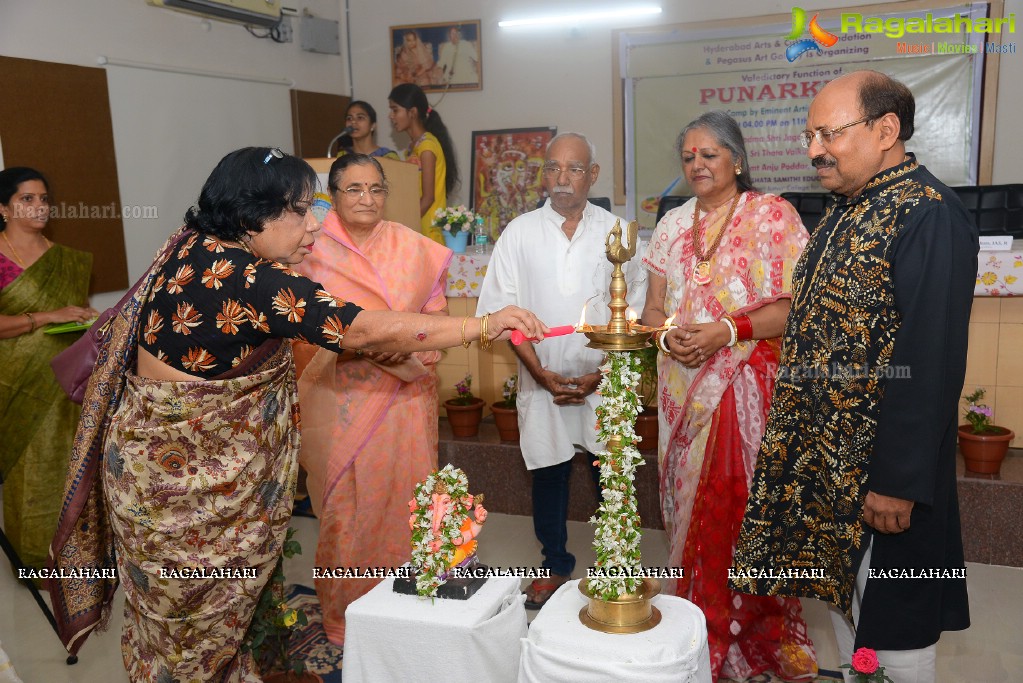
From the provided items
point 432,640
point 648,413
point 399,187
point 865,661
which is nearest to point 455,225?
point 399,187

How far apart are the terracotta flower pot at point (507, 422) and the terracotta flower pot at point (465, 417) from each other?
0.11m

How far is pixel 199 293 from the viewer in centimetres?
188

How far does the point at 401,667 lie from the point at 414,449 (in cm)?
106

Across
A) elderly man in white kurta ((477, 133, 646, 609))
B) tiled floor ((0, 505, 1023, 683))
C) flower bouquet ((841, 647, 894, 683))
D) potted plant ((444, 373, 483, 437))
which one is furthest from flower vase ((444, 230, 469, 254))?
flower bouquet ((841, 647, 894, 683))

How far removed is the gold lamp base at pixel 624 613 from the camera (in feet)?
5.84

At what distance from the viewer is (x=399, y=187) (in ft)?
13.8

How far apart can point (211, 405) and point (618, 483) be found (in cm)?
94

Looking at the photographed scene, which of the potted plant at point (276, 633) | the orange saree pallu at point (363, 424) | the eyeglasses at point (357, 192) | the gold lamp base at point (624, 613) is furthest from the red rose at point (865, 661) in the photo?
the eyeglasses at point (357, 192)

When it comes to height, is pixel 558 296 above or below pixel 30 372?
above

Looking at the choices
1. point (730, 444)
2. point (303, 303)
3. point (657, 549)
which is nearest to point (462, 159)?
point (657, 549)

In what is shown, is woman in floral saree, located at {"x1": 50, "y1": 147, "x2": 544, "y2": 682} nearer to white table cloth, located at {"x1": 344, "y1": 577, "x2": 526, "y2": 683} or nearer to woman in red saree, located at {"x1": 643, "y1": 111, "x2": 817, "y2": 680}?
white table cloth, located at {"x1": 344, "y1": 577, "x2": 526, "y2": 683}

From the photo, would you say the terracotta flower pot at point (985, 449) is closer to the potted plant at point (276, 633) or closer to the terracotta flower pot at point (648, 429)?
the terracotta flower pot at point (648, 429)

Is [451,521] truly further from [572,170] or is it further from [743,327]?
[572,170]

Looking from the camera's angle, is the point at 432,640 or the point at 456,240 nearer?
the point at 432,640
